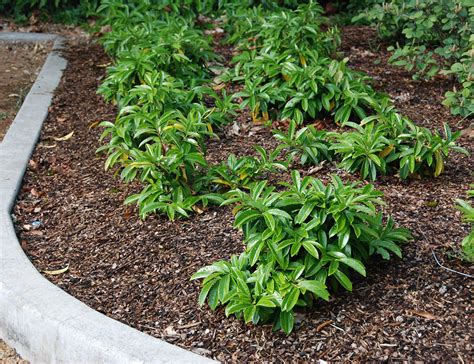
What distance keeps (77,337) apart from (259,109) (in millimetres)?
2717

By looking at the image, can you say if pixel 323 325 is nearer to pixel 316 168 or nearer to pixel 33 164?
pixel 316 168

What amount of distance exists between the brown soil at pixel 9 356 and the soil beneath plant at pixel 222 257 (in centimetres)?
38

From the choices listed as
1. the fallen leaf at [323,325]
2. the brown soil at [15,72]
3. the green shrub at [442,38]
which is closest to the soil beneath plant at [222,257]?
the fallen leaf at [323,325]

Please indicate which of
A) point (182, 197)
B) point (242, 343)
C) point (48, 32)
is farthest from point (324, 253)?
point (48, 32)

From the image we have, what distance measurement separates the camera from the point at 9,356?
12.0 feet

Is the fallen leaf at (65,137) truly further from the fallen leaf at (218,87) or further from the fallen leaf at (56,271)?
the fallen leaf at (56,271)

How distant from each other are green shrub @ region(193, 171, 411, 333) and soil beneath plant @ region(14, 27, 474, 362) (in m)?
0.12

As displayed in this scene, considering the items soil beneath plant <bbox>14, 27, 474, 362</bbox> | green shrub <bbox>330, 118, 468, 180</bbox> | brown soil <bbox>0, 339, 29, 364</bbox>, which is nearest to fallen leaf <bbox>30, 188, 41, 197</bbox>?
soil beneath plant <bbox>14, 27, 474, 362</bbox>

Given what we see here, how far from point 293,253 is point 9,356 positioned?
1.44 metres

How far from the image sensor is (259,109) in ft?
18.3

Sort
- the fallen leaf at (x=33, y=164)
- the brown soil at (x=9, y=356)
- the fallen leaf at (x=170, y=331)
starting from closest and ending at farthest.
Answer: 1. the fallen leaf at (x=170, y=331)
2. the brown soil at (x=9, y=356)
3. the fallen leaf at (x=33, y=164)

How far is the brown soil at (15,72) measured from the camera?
6472 mm

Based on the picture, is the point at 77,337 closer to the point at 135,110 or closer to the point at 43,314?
the point at 43,314

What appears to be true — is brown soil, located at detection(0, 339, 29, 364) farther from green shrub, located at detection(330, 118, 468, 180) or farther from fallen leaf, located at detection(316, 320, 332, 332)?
green shrub, located at detection(330, 118, 468, 180)
